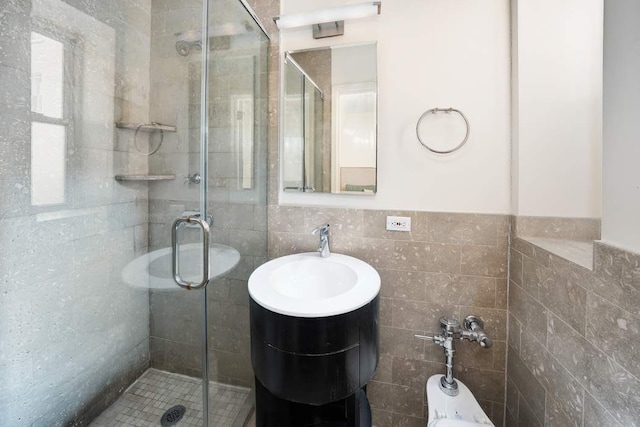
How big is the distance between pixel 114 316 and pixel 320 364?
111 cm

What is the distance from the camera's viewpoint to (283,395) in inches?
33.8

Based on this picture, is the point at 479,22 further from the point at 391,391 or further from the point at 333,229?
the point at 391,391

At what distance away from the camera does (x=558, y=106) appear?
1.09 m

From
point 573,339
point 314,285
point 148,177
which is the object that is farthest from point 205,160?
point 573,339

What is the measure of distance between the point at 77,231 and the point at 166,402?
925mm

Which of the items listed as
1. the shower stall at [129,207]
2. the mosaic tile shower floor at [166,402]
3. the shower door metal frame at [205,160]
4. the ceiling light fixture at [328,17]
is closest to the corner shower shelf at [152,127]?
the shower stall at [129,207]

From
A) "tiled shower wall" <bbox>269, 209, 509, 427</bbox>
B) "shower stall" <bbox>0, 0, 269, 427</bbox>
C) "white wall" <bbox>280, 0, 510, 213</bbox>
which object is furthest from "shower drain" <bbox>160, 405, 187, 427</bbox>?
"white wall" <bbox>280, 0, 510, 213</bbox>

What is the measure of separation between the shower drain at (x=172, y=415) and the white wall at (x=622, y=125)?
178cm

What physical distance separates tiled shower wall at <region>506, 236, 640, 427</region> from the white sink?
24.6 inches

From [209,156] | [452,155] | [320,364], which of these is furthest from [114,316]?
[452,155]

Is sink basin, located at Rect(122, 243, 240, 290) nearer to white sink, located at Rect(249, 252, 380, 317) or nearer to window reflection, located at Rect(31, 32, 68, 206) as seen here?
white sink, located at Rect(249, 252, 380, 317)

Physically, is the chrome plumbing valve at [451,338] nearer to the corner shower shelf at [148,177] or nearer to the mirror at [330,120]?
the mirror at [330,120]

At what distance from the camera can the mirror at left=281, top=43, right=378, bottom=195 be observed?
4.44 feet

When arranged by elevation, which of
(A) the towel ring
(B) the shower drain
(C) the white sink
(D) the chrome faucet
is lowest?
(B) the shower drain
